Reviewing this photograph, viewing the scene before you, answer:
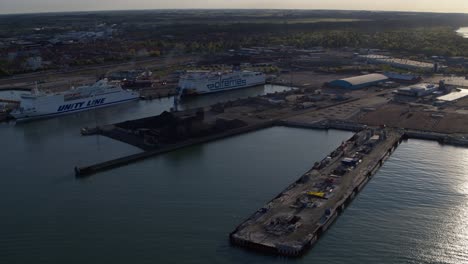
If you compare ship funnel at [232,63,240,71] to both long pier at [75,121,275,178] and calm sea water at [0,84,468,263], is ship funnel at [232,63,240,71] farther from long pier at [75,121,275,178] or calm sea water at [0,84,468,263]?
calm sea water at [0,84,468,263]

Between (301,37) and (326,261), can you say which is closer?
(326,261)

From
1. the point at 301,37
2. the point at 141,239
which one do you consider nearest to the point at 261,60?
the point at 301,37

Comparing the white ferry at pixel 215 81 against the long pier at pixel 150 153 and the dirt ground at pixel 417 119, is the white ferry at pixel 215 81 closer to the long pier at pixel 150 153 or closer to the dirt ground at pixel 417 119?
the long pier at pixel 150 153

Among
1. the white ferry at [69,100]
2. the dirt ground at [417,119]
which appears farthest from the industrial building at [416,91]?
the white ferry at [69,100]

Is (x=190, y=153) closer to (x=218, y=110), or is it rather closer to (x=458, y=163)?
(x=218, y=110)

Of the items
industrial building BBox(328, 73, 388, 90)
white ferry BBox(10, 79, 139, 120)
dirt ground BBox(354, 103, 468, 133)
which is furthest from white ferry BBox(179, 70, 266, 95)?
dirt ground BBox(354, 103, 468, 133)

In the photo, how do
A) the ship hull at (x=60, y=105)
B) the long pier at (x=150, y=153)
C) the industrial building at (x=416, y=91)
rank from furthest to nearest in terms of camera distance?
the industrial building at (x=416, y=91) < the ship hull at (x=60, y=105) < the long pier at (x=150, y=153)

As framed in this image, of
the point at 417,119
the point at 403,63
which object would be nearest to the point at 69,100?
the point at 417,119
